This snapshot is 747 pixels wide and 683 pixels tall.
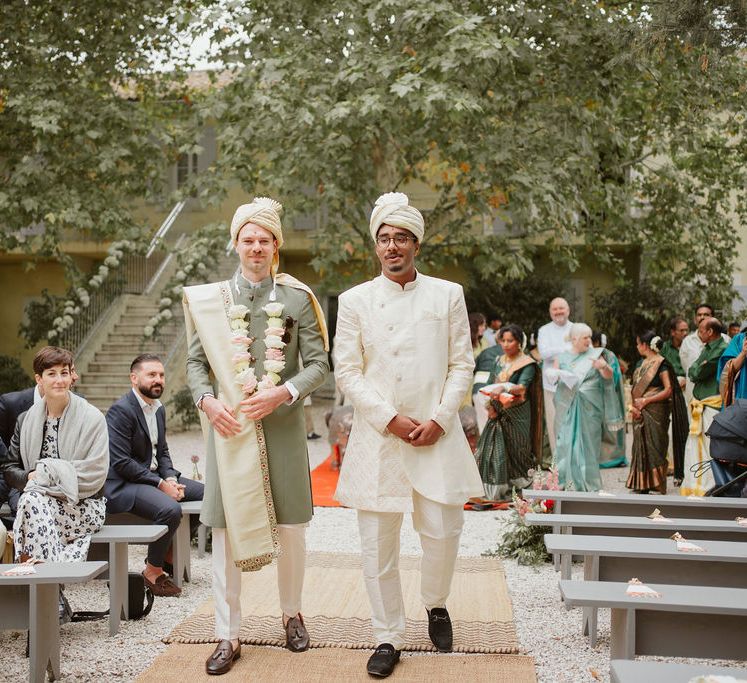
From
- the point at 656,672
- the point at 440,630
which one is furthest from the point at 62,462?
the point at 656,672

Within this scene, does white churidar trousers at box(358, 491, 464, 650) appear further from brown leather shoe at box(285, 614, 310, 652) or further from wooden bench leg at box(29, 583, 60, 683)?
wooden bench leg at box(29, 583, 60, 683)

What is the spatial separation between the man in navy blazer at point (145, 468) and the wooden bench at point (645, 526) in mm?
2238

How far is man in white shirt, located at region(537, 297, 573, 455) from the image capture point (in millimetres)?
10922

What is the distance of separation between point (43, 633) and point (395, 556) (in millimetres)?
1622

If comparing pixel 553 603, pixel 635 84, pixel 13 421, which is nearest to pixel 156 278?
pixel 635 84

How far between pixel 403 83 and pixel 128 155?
451 centimetres

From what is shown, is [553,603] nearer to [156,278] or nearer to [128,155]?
[128,155]

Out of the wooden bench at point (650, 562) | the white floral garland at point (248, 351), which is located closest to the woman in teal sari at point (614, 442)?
the wooden bench at point (650, 562)

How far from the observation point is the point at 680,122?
1416 centimetres

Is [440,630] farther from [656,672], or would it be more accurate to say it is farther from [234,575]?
[656,672]

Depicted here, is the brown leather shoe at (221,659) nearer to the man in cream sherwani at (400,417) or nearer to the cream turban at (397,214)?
the man in cream sherwani at (400,417)

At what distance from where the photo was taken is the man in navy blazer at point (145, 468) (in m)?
5.86

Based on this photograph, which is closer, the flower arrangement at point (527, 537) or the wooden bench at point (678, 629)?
the wooden bench at point (678, 629)

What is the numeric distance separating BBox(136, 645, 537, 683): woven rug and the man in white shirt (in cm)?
647
